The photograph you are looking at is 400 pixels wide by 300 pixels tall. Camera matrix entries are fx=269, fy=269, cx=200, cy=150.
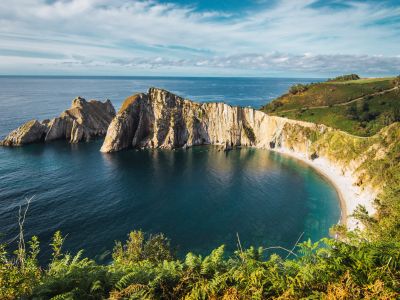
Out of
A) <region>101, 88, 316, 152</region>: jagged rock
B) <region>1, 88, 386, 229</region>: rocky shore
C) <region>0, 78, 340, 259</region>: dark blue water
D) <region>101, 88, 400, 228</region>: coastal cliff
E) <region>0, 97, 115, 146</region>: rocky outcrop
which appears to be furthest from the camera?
<region>101, 88, 316, 152</region>: jagged rock

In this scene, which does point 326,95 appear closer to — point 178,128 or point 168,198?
point 178,128

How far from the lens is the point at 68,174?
8375 centimetres

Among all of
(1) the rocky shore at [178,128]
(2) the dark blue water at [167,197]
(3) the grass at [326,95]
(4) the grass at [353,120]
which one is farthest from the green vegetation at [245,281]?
(3) the grass at [326,95]

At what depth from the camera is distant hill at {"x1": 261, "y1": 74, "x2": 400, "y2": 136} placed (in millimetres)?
101562

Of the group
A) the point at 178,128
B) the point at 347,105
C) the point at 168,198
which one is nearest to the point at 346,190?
the point at 168,198

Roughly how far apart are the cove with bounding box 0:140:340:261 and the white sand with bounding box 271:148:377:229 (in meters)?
2.18

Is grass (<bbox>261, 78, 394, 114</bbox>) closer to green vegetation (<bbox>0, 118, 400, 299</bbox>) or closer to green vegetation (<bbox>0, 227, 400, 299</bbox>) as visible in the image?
green vegetation (<bbox>0, 118, 400, 299</bbox>)

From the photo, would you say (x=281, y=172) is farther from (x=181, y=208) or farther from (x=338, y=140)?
(x=181, y=208)

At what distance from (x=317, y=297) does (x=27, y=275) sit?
39.9 ft

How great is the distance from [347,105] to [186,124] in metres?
74.8

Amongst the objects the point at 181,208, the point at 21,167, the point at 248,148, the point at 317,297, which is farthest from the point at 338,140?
the point at 21,167

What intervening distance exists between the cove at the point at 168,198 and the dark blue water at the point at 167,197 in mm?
216

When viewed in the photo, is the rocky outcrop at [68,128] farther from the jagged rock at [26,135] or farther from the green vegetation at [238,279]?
the green vegetation at [238,279]

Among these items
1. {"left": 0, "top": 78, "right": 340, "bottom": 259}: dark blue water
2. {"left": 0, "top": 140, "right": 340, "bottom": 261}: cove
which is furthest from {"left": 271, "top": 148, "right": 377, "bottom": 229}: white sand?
{"left": 0, "top": 78, "right": 340, "bottom": 259}: dark blue water
